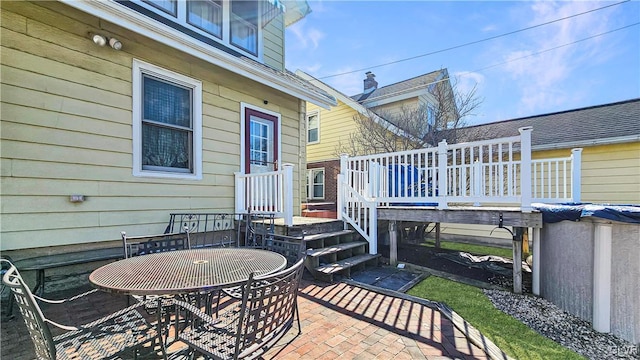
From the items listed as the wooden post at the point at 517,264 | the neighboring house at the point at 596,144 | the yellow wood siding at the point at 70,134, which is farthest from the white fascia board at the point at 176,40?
the neighboring house at the point at 596,144

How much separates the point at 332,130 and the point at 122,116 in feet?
27.2

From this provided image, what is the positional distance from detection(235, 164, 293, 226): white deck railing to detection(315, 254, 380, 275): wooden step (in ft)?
3.33

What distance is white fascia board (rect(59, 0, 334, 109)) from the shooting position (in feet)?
11.9

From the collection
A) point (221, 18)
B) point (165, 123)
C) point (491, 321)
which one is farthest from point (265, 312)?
point (221, 18)

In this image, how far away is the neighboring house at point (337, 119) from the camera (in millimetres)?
10562

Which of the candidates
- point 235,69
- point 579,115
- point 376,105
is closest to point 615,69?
point 579,115

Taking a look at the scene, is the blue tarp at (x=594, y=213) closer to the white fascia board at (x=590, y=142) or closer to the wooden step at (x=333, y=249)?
the wooden step at (x=333, y=249)

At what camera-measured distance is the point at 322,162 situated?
11.8 meters

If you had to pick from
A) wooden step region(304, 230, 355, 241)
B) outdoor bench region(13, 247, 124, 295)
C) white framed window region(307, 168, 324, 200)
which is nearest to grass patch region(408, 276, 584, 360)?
wooden step region(304, 230, 355, 241)

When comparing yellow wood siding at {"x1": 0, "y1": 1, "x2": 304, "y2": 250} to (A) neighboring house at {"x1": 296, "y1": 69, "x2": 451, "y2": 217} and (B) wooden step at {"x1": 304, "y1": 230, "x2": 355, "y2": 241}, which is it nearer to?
(B) wooden step at {"x1": 304, "y1": 230, "x2": 355, "y2": 241}

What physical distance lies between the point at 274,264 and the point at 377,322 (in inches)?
59.7

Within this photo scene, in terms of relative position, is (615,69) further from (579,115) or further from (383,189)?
(383,189)

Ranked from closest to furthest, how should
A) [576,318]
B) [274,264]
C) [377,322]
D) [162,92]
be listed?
[274,264] < [377,322] < [576,318] < [162,92]

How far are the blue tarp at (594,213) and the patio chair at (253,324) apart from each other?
11.3ft
